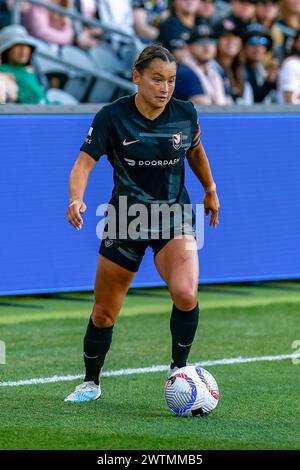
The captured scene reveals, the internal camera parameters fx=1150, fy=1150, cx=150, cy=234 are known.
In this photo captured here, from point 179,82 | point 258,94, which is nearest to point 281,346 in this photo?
point 179,82

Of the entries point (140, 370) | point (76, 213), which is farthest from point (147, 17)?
point (76, 213)

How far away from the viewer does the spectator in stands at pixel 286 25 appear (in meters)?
16.1

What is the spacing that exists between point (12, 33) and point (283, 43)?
5.76 meters

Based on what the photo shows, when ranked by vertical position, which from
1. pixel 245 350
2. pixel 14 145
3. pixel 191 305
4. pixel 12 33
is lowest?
pixel 245 350

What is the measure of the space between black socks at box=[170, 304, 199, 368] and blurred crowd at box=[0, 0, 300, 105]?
17.7 ft

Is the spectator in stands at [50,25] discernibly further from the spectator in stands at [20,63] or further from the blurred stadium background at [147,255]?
the spectator in stands at [20,63]

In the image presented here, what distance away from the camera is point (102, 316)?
664 centimetres

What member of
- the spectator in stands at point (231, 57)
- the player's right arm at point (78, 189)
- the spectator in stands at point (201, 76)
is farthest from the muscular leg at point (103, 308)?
the spectator in stands at point (231, 57)

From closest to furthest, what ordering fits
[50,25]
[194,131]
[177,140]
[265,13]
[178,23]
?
[177,140]
[194,131]
[50,25]
[178,23]
[265,13]

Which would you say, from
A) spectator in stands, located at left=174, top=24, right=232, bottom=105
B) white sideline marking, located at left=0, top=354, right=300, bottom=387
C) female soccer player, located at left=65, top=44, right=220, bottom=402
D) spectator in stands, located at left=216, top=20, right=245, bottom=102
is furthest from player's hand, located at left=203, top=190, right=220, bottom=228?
spectator in stands, located at left=216, top=20, right=245, bottom=102

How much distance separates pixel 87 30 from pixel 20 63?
291 centimetres

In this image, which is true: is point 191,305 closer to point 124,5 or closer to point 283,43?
point 124,5

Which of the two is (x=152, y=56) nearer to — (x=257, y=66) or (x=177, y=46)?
(x=177, y=46)

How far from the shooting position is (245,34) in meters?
14.2
